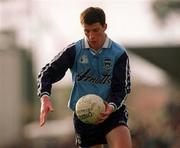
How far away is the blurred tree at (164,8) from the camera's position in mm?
51781

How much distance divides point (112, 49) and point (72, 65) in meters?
0.56

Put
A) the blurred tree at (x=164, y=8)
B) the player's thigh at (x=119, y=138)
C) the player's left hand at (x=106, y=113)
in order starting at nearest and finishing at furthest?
the player's left hand at (x=106, y=113) → the player's thigh at (x=119, y=138) → the blurred tree at (x=164, y=8)

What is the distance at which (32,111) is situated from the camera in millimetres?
39750

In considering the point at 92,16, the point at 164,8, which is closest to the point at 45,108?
the point at 92,16

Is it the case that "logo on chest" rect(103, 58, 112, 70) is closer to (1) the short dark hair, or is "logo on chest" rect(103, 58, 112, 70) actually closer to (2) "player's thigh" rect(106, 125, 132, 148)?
(1) the short dark hair

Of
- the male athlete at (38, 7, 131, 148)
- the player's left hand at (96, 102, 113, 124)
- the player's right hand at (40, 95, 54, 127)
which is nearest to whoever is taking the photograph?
the player's right hand at (40, 95, 54, 127)

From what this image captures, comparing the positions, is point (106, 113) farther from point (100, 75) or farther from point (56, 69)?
point (56, 69)

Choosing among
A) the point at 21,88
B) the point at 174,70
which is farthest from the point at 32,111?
the point at 174,70

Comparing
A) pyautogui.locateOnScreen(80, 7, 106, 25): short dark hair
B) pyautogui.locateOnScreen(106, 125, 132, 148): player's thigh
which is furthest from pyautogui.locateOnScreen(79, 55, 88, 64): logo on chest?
pyautogui.locateOnScreen(106, 125, 132, 148): player's thigh

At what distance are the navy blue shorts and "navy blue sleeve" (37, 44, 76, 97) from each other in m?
0.63

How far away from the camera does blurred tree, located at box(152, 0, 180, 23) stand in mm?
51781

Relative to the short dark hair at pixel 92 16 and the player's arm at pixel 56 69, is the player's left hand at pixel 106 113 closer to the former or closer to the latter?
the player's arm at pixel 56 69

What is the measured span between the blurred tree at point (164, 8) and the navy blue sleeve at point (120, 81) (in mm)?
36992

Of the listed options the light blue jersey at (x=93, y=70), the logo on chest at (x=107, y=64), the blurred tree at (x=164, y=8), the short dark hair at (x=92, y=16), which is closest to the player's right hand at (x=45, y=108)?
the light blue jersey at (x=93, y=70)
